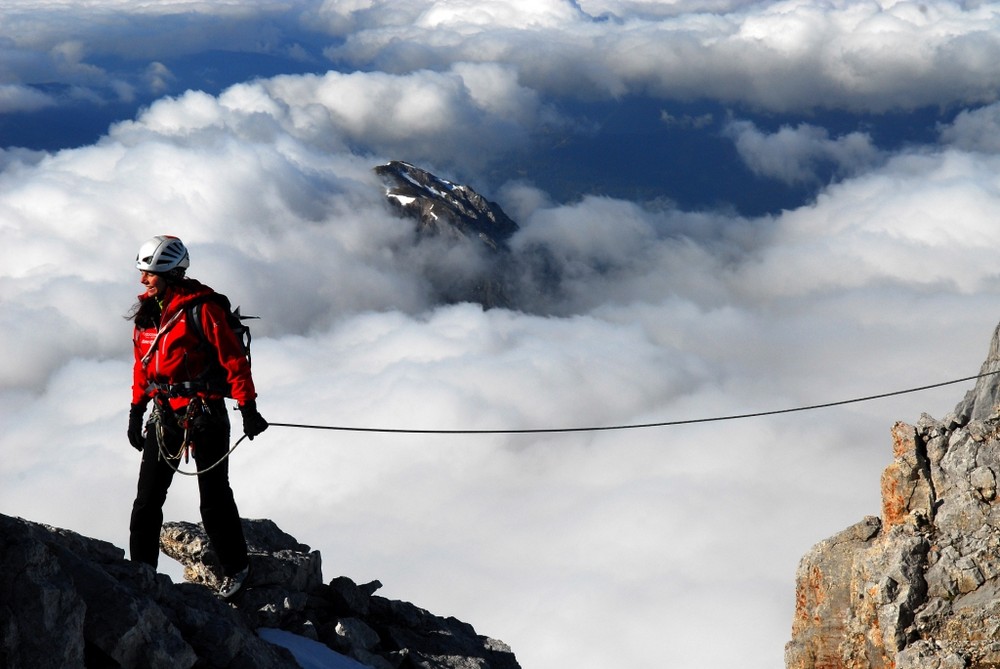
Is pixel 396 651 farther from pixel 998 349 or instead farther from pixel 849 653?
pixel 998 349

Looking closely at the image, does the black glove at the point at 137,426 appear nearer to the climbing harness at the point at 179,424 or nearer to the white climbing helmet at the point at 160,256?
the climbing harness at the point at 179,424

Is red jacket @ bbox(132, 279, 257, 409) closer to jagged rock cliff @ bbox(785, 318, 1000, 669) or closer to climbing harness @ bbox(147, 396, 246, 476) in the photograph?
climbing harness @ bbox(147, 396, 246, 476)

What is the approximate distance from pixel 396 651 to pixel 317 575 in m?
1.45

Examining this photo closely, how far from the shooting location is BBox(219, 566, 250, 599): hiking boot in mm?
10594

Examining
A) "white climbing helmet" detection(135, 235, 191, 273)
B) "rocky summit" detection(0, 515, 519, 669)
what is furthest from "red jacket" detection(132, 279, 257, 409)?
"rocky summit" detection(0, 515, 519, 669)

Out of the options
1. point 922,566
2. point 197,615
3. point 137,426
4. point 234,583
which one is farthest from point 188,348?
point 922,566

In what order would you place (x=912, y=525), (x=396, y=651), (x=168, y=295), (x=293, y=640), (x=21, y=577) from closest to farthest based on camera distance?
(x=21, y=577) < (x=168, y=295) < (x=293, y=640) < (x=396, y=651) < (x=912, y=525)

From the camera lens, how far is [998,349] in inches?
680

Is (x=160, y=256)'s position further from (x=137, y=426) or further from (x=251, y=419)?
(x=137, y=426)

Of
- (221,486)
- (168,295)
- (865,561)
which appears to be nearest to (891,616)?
(865,561)

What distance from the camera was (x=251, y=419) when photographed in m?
9.49

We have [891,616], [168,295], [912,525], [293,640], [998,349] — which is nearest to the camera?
[168,295]

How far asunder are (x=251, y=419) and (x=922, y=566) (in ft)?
38.3

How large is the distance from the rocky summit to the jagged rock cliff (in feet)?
21.7
